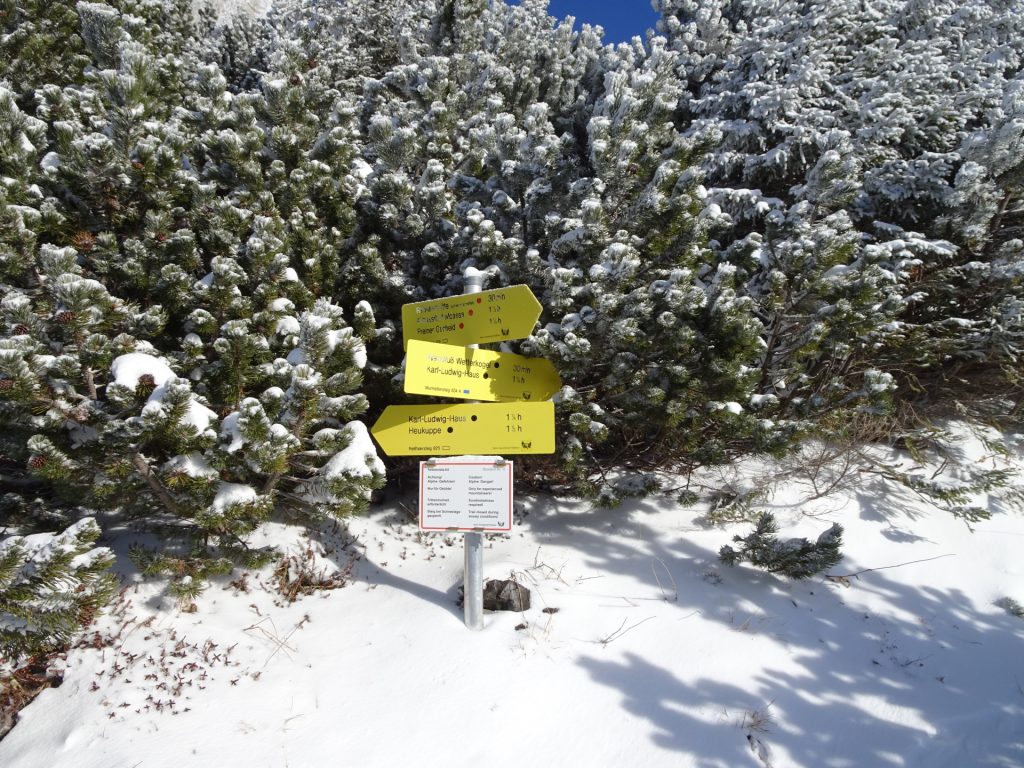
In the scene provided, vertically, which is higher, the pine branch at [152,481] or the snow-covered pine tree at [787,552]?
the pine branch at [152,481]

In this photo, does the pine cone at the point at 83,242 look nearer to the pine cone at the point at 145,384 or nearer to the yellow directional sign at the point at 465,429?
the pine cone at the point at 145,384

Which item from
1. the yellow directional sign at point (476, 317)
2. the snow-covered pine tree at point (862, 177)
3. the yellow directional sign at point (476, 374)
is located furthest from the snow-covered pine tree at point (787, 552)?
the yellow directional sign at point (476, 317)

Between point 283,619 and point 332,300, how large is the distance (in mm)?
2612

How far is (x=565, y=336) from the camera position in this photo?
348cm

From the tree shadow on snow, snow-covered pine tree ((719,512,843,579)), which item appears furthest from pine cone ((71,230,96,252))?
snow-covered pine tree ((719,512,843,579))

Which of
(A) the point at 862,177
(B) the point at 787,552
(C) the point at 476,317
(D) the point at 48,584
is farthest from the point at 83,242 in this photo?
(A) the point at 862,177

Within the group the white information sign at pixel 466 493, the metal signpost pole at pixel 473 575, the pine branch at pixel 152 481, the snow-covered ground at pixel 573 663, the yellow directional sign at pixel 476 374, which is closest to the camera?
the snow-covered ground at pixel 573 663

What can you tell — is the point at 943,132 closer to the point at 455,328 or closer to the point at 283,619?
the point at 455,328

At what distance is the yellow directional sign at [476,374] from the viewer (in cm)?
286

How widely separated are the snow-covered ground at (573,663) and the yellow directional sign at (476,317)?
1.84m

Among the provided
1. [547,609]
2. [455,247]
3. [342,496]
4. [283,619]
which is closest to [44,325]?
[342,496]

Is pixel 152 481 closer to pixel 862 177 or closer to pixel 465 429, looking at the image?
pixel 465 429

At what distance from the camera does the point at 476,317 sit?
3041 mm

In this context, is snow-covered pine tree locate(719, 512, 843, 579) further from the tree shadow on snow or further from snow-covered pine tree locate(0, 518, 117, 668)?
snow-covered pine tree locate(0, 518, 117, 668)
